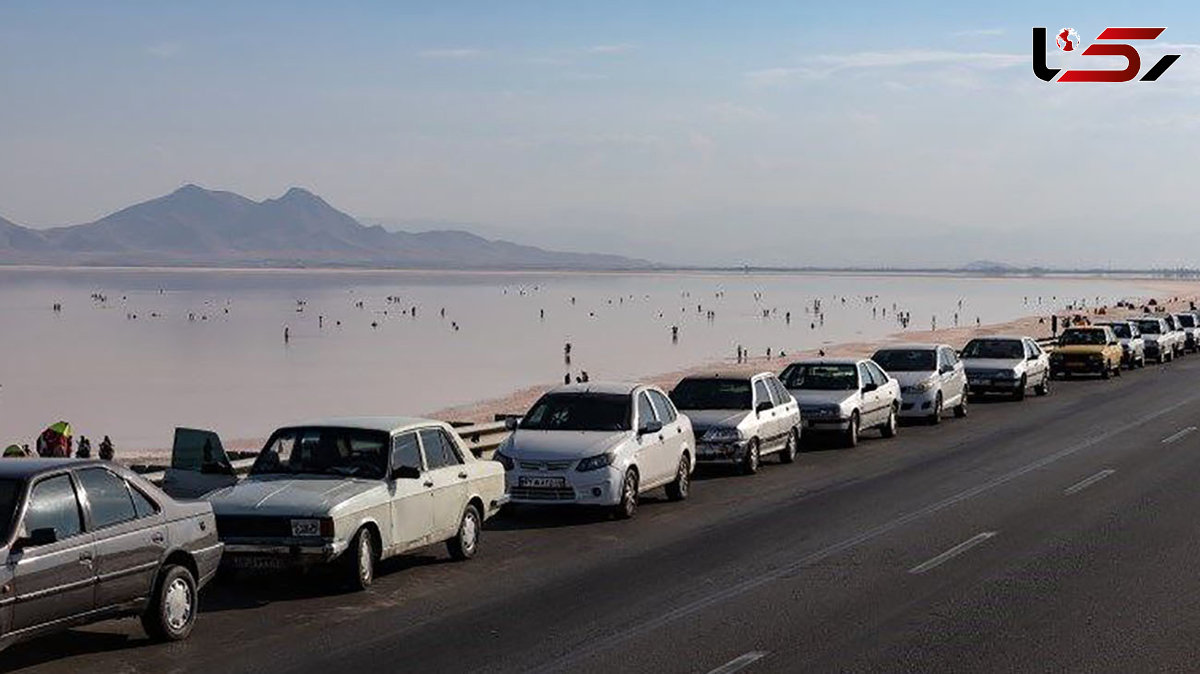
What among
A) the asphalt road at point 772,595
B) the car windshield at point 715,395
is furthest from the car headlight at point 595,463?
the car windshield at point 715,395

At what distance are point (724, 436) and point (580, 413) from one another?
4.24 meters

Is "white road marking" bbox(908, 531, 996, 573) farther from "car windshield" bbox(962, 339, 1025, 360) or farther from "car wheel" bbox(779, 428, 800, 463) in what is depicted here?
"car windshield" bbox(962, 339, 1025, 360)

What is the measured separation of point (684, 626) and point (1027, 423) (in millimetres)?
22742

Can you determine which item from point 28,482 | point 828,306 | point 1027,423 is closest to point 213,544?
point 28,482

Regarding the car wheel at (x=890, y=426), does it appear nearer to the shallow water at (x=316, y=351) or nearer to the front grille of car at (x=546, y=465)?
the front grille of car at (x=546, y=465)

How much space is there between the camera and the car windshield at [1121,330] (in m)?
56.1

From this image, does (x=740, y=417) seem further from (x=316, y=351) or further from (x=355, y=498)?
(x=316, y=351)

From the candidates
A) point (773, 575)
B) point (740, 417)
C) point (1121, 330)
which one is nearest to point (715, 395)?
point (740, 417)

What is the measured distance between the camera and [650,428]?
19922mm

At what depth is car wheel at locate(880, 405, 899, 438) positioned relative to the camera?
101 ft

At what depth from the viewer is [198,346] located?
92688mm

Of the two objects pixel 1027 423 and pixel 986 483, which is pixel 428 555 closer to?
pixel 986 483

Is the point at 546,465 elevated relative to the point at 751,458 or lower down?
elevated

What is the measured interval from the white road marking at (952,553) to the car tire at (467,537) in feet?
14.4
